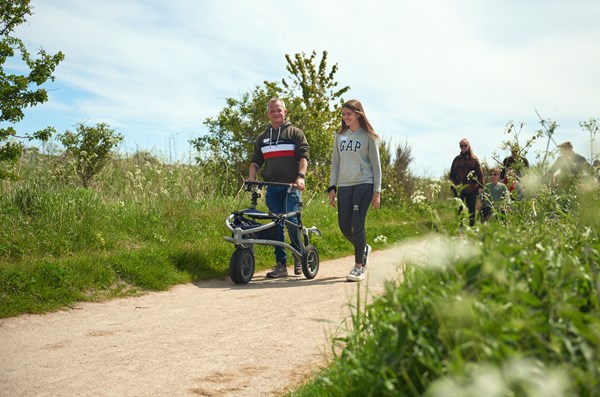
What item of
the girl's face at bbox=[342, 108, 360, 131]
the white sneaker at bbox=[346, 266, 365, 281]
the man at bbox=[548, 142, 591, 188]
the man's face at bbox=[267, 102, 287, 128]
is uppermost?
the man's face at bbox=[267, 102, 287, 128]

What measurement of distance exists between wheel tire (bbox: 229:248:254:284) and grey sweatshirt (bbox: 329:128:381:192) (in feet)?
5.45

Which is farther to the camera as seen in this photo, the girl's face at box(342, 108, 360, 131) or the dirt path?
the girl's face at box(342, 108, 360, 131)

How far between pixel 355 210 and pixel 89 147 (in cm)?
779

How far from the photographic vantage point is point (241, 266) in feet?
29.1

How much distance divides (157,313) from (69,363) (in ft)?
6.19

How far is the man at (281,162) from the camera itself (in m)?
9.58

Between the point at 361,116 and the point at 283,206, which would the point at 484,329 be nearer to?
the point at 361,116

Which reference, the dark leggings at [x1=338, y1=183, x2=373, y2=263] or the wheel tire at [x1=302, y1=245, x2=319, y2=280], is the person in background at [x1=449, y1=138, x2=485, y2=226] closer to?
the wheel tire at [x1=302, y1=245, x2=319, y2=280]

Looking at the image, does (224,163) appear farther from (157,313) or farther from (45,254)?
(157,313)

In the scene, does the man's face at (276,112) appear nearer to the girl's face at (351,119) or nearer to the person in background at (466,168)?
the girl's face at (351,119)

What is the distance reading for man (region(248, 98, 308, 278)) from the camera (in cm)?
958

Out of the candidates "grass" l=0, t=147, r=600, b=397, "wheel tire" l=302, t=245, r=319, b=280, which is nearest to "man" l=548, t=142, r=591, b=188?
"grass" l=0, t=147, r=600, b=397

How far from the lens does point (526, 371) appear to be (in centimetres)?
201

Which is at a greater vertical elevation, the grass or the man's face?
the man's face
